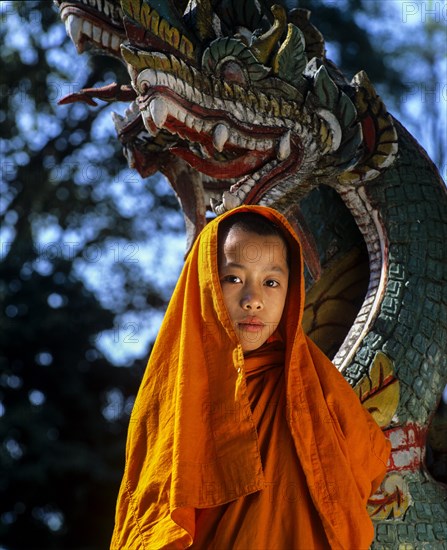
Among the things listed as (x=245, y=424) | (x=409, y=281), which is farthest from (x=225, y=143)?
(x=245, y=424)

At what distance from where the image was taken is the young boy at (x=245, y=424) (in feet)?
7.29

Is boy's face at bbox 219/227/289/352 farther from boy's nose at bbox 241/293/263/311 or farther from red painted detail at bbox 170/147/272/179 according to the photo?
red painted detail at bbox 170/147/272/179

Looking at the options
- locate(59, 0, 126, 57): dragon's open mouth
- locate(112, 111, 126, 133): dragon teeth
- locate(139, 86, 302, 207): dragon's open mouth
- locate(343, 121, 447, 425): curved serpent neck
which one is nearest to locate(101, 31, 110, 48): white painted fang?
locate(59, 0, 126, 57): dragon's open mouth

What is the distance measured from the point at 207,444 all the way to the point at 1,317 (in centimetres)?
664

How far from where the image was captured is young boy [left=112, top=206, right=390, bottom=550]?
222 cm

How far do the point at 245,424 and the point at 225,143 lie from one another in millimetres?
947

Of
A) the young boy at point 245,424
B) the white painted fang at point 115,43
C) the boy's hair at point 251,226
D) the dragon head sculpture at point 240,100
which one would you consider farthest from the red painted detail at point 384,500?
the white painted fang at point 115,43

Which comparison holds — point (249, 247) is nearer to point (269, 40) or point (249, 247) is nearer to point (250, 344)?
point (250, 344)

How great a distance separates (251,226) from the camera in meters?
2.47

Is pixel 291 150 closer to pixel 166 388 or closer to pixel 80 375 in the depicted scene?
pixel 166 388

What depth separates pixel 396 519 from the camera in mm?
2861

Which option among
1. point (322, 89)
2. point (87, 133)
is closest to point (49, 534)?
point (87, 133)

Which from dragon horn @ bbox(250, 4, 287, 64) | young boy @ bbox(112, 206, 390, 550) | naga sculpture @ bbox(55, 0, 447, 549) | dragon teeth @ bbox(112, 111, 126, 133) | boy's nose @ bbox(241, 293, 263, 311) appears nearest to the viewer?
young boy @ bbox(112, 206, 390, 550)

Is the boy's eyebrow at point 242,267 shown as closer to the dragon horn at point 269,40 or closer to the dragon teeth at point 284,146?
the dragon teeth at point 284,146
